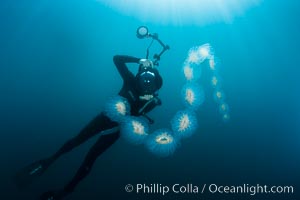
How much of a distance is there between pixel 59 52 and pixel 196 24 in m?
8.08

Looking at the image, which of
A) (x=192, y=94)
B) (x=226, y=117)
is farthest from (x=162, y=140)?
(x=226, y=117)

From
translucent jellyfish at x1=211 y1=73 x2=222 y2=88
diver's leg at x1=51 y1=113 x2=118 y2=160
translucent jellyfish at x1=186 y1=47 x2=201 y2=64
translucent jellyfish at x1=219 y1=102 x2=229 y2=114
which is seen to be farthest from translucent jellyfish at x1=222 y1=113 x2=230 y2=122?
diver's leg at x1=51 y1=113 x2=118 y2=160

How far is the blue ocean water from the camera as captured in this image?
15445 millimetres

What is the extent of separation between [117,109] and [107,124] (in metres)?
0.38

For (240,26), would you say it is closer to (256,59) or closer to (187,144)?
(256,59)

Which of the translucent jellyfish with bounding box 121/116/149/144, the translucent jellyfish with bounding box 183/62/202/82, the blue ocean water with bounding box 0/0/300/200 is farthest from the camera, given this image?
the blue ocean water with bounding box 0/0/300/200

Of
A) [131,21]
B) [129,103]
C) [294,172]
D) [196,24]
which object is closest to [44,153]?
[131,21]

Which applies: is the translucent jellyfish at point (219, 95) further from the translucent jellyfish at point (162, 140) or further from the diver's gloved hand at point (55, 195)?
the diver's gloved hand at point (55, 195)

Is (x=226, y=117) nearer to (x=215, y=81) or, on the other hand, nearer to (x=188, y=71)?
(x=215, y=81)

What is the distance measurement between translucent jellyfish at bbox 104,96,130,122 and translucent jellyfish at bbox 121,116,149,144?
0.14 meters

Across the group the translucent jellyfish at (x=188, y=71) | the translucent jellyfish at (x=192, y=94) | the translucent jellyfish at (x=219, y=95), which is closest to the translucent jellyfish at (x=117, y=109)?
the translucent jellyfish at (x=192, y=94)

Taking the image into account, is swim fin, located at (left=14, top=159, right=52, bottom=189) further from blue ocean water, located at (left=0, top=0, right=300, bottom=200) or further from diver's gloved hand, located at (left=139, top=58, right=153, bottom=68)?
blue ocean water, located at (left=0, top=0, right=300, bottom=200)

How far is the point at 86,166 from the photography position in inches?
208

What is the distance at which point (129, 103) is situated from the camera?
208 inches
